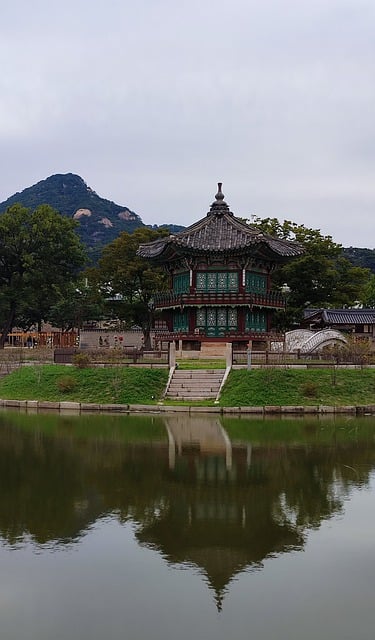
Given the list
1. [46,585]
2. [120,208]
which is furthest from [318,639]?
[120,208]

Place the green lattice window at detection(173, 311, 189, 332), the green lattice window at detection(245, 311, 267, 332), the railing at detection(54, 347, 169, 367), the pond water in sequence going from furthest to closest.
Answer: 1. the green lattice window at detection(173, 311, 189, 332)
2. the green lattice window at detection(245, 311, 267, 332)
3. the railing at detection(54, 347, 169, 367)
4. the pond water

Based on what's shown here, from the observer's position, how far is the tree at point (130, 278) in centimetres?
5709

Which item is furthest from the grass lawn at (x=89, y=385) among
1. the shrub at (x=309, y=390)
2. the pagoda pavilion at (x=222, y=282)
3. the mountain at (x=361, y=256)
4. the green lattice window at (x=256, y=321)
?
the mountain at (x=361, y=256)

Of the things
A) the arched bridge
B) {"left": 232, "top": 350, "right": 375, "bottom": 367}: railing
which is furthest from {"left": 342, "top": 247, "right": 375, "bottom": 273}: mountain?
{"left": 232, "top": 350, "right": 375, "bottom": 367}: railing

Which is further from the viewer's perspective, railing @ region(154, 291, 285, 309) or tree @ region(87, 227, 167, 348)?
tree @ region(87, 227, 167, 348)

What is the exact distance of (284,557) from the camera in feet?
36.4

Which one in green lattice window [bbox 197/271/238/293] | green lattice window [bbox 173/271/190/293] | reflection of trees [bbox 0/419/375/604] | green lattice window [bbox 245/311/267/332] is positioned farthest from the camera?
green lattice window [bbox 173/271/190/293]

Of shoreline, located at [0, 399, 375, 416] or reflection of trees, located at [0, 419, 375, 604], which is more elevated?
shoreline, located at [0, 399, 375, 416]

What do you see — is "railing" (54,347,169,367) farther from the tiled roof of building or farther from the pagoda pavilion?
the tiled roof of building

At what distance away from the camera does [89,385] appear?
118 ft

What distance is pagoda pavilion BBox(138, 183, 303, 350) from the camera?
1757 inches

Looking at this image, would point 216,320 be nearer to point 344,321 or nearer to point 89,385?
point 89,385

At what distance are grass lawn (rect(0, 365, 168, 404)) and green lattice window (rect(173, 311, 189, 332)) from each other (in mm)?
9975

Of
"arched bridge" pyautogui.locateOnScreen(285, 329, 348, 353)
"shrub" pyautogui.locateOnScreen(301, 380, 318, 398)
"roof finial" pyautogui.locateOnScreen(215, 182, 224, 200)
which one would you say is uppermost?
"roof finial" pyautogui.locateOnScreen(215, 182, 224, 200)
